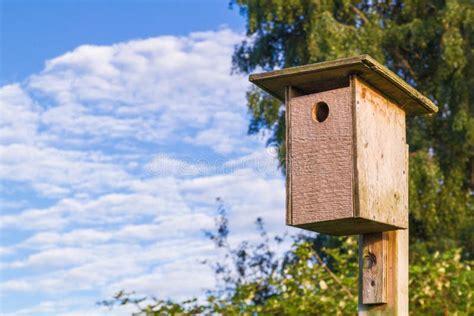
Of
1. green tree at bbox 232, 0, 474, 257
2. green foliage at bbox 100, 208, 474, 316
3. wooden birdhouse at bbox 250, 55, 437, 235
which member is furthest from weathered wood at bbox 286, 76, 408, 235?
green tree at bbox 232, 0, 474, 257

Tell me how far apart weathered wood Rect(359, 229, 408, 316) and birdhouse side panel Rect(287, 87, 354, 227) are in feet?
1.14

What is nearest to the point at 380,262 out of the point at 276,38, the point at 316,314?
the point at 316,314

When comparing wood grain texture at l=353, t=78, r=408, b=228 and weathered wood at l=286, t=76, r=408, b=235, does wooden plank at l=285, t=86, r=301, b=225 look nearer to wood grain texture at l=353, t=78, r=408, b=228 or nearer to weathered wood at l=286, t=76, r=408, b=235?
weathered wood at l=286, t=76, r=408, b=235

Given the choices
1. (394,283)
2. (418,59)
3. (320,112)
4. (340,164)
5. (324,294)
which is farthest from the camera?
(418,59)

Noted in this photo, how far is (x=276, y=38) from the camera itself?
1285 cm

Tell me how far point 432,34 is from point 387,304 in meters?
8.37

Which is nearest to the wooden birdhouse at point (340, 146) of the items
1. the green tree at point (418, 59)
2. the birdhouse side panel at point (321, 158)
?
the birdhouse side panel at point (321, 158)

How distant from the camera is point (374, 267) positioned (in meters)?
3.51

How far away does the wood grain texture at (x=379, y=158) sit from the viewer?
10.6 ft

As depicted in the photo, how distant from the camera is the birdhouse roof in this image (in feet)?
10.7

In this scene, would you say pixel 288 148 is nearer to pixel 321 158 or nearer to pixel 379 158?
pixel 321 158

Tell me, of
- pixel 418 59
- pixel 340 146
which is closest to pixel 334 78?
pixel 340 146

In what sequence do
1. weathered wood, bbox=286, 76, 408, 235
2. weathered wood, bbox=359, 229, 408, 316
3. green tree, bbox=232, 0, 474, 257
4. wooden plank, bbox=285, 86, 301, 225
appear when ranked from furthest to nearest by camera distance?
green tree, bbox=232, 0, 474, 257 < weathered wood, bbox=359, 229, 408, 316 < wooden plank, bbox=285, 86, 301, 225 < weathered wood, bbox=286, 76, 408, 235

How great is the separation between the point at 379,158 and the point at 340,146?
0.80 feet
